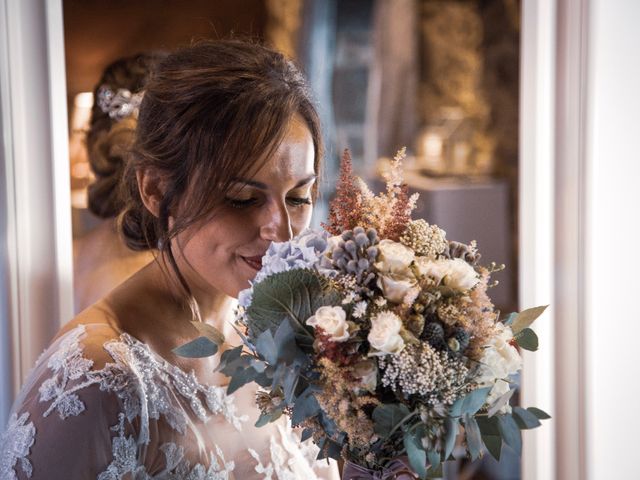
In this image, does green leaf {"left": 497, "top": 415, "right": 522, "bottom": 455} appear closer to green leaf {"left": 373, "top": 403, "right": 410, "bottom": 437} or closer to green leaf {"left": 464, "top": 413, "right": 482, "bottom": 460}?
green leaf {"left": 464, "top": 413, "right": 482, "bottom": 460}

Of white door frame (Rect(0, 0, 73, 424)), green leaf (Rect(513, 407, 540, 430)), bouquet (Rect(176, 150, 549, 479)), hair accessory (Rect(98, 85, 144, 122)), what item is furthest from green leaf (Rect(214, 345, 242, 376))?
hair accessory (Rect(98, 85, 144, 122))

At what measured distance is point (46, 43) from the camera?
5.15 ft

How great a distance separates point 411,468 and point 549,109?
3.47 ft

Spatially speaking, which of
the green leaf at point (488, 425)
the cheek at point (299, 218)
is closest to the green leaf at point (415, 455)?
the green leaf at point (488, 425)

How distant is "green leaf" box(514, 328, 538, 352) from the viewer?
1091 millimetres

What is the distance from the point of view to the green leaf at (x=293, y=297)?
961mm

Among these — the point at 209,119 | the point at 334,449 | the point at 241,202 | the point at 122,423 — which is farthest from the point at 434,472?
the point at 209,119

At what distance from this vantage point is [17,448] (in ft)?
3.61

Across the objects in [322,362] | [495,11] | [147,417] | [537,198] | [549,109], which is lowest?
[147,417]

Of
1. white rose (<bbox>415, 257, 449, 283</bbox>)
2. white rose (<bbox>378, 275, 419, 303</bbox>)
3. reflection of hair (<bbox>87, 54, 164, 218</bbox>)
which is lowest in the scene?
white rose (<bbox>378, 275, 419, 303</bbox>)

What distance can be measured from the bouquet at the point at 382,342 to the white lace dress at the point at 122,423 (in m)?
0.27

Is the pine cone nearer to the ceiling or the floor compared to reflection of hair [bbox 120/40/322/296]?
nearer to the floor

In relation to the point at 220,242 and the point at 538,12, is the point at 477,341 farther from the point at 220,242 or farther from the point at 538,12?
the point at 538,12

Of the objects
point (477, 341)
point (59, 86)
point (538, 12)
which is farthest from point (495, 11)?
point (477, 341)
